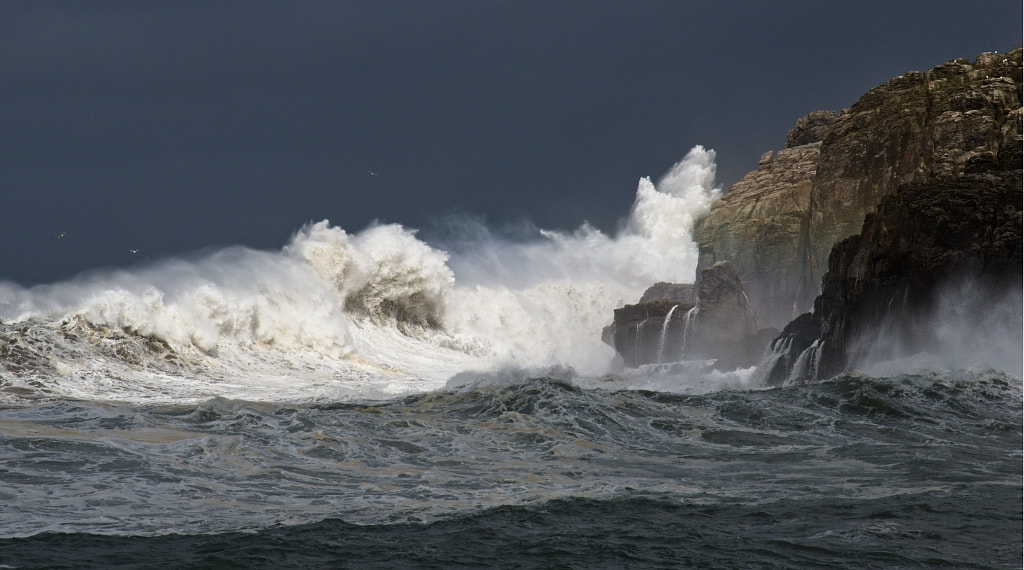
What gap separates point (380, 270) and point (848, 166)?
62.5 ft

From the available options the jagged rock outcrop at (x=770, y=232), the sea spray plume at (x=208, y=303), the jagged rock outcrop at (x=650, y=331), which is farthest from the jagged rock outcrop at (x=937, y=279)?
the sea spray plume at (x=208, y=303)

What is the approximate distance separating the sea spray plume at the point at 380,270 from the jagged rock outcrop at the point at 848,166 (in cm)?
1345

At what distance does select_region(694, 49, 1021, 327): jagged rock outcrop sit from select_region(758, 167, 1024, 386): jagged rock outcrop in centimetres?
113

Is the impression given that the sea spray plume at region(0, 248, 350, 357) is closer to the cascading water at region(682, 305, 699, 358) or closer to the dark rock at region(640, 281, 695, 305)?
the cascading water at region(682, 305, 699, 358)

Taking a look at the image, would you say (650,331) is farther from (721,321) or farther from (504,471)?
(504,471)

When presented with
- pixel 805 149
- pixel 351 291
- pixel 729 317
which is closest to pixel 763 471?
pixel 729 317

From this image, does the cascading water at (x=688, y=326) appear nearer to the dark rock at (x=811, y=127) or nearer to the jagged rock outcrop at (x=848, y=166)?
the jagged rock outcrop at (x=848, y=166)

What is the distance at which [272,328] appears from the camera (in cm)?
3222

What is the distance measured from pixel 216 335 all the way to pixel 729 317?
17975mm

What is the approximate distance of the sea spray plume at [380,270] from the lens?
40.7 meters

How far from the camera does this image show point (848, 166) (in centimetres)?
3372

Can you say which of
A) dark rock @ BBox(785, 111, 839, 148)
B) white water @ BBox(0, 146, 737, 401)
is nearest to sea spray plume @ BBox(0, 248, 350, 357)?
Result: white water @ BBox(0, 146, 737, 401)

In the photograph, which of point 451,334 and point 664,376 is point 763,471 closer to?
point 664,376

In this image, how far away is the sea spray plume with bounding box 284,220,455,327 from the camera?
40719mm
